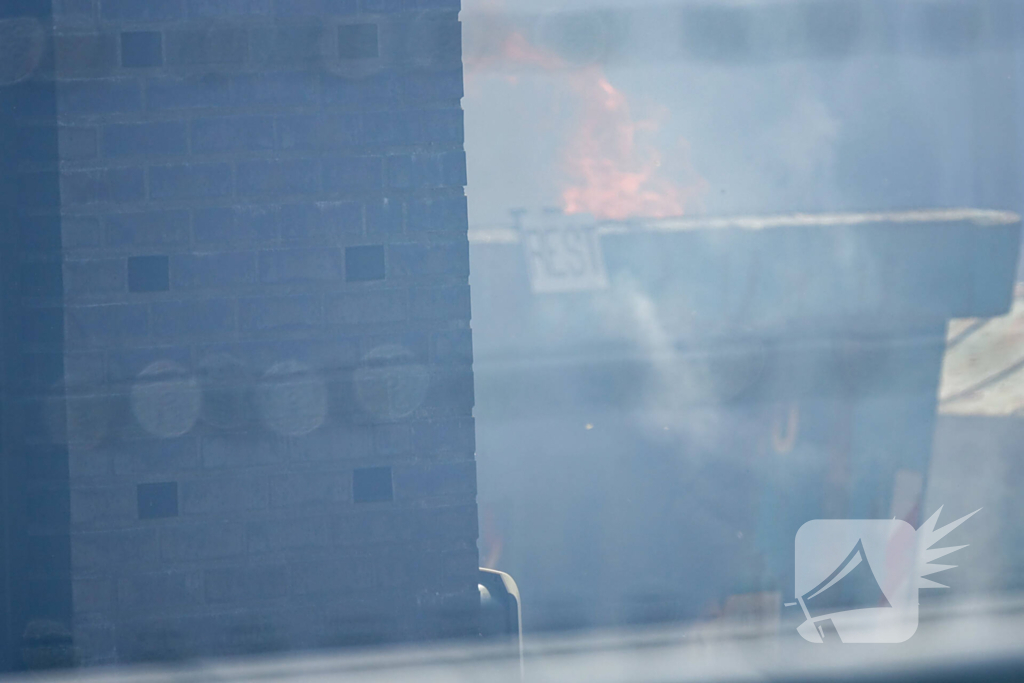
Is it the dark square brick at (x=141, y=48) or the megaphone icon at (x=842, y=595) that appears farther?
the megaphone icon at (x=842, y=595)

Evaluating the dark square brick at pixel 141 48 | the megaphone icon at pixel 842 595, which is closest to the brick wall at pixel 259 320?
the dark square brick at pixel 141 48

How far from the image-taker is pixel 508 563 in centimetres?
384

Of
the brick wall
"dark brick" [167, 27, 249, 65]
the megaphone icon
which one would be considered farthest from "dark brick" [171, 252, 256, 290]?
the megaphone icon

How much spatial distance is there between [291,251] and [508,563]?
2.54 metres

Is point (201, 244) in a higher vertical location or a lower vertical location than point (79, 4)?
lower

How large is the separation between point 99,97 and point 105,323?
1.85ft

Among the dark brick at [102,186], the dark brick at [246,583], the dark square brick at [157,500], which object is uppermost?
the dark brick at [102,186]

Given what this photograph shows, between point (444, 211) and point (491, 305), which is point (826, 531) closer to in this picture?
point (491, 305)

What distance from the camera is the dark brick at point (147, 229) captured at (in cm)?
178

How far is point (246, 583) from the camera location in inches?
71.2

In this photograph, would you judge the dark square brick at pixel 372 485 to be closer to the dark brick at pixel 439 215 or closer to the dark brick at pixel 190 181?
the dark brick at pixel 439 215

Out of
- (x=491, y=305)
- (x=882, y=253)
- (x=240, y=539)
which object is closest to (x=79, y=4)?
(x=240, y=539)

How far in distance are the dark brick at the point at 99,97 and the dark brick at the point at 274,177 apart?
31 centimetres

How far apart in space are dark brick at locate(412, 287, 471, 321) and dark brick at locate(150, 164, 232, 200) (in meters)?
0.55
